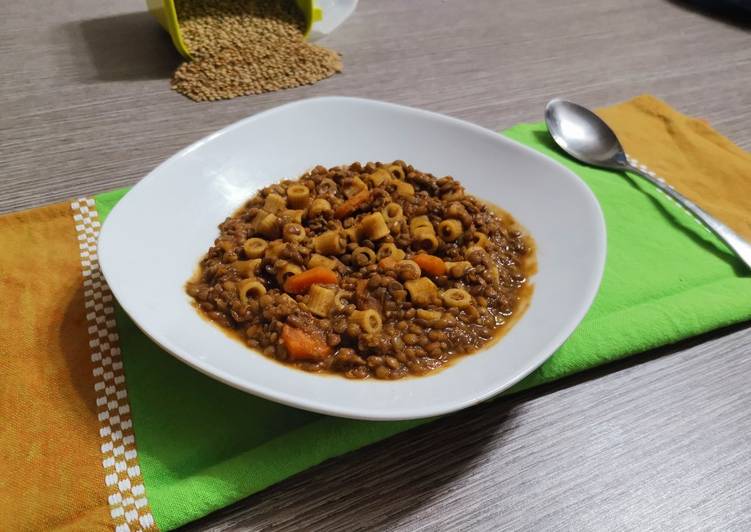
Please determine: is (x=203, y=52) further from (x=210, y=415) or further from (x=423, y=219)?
(x=210, y=415)

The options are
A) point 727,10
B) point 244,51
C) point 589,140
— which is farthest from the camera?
point 727,10

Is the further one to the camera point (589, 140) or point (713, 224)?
point (589, 140)

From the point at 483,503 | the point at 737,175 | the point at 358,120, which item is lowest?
the point at 483,503

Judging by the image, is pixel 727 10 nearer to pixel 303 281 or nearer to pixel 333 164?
pixel 333 164

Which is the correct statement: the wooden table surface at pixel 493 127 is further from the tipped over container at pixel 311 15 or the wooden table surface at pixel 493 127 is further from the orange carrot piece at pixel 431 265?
the orange carrot piece at pixel 431 265

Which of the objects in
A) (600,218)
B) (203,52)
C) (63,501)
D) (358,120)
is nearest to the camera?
(63,501)

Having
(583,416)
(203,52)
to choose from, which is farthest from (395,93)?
(583,416)

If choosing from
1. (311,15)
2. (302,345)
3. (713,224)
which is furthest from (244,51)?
(713,224)
